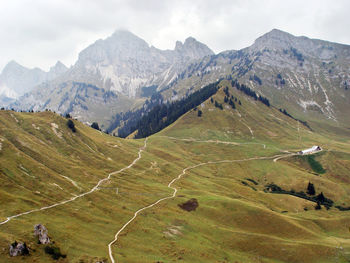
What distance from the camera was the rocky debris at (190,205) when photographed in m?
99.7

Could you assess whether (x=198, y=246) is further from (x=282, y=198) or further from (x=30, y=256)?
(x=282, y=198)

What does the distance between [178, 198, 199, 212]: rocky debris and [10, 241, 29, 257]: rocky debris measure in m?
59.7

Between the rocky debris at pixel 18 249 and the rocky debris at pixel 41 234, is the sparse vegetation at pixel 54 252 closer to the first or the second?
the rocky debris at pixel 41 234

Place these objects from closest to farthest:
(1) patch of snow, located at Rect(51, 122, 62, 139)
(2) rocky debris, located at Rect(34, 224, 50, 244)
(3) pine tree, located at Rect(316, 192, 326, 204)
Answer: (2) rocky debris, located at Rect(34, 224, 50, 244)
(1) patch of snow, located at Rect(51, 122, 62, 139)
(3) pine tree, located at Rect(316, 192, 326, 204)

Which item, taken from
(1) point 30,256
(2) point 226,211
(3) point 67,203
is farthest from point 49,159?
(2) point 226,211

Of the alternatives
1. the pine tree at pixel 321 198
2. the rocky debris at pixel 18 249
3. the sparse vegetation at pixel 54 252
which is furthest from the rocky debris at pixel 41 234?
the pine tree at pixel 321 198

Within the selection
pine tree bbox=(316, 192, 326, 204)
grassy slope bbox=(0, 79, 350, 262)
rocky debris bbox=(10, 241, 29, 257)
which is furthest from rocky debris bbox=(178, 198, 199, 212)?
pine tree bbox=(316, 192, 326, 204)

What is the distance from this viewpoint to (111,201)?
9044 centimetres

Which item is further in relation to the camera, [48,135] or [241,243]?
[48,135]

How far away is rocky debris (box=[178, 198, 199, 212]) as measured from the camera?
3926 inches

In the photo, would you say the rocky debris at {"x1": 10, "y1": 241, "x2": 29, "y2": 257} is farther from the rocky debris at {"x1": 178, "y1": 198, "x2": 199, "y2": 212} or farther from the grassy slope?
the rocky debris at {"x1": 178, "y1": 198, "x2": 199, "y2": 212}

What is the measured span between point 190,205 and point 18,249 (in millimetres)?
65206

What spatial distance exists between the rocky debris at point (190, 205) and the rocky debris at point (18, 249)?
196 feet

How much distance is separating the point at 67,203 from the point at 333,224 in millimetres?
101804
